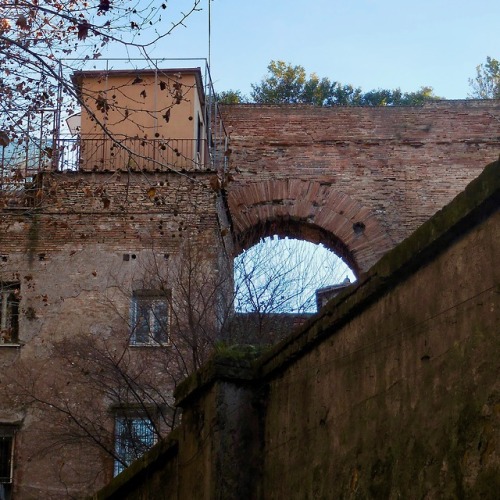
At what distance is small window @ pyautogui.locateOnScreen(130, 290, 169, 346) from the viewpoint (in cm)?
1620

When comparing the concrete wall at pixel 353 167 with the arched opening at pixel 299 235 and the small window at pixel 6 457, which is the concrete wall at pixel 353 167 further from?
the small window at pixel 6 457

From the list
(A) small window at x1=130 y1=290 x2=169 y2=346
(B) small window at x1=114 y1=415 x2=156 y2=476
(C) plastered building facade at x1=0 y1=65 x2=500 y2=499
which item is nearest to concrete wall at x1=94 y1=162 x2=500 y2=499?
(C) plastered building facade at x1=0 y1=65 x2=500 y2=499

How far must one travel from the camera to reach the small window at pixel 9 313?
1741 cm

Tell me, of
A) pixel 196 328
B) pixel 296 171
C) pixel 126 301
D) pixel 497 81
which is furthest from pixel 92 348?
pixel 497 81

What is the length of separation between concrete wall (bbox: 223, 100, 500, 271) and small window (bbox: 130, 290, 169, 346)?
3.99 metres

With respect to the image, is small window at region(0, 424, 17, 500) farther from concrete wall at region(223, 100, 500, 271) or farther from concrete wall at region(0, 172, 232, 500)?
concrete wall at region(223, 100, 500, 271)

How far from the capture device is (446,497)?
386 centimetres

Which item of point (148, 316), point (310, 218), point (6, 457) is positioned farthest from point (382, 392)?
point (310, 218)

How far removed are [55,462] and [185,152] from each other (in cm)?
615

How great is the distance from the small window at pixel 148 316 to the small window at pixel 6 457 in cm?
228

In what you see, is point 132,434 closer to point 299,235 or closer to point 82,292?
point 82,292

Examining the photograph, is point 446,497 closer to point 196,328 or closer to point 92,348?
point 196,328

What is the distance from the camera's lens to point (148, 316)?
1667 centimetres

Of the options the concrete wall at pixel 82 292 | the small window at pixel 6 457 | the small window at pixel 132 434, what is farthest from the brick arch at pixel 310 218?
the small window at pixel 6 457
